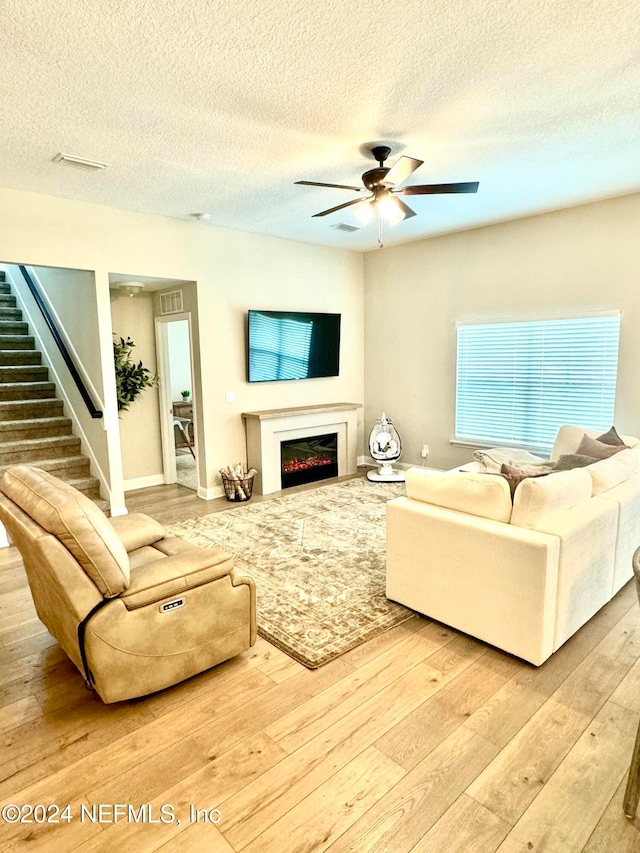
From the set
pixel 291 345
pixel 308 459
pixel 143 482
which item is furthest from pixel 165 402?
pixel 308 459

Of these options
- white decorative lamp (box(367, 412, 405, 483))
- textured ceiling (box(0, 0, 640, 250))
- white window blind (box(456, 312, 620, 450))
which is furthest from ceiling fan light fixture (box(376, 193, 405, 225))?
white decorative lamp (box(367, 412, 405, 483))

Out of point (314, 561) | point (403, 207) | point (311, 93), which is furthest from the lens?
point (314, 561)

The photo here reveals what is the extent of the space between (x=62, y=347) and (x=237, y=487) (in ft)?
7.96

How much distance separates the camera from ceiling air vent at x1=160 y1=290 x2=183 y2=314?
18.7 ft

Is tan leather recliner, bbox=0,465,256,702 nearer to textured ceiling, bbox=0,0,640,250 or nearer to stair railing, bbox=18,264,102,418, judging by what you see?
textured ceiling, bbox=0,0,640,250

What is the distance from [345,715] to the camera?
86.8 inches

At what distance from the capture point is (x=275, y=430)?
583 centimetres

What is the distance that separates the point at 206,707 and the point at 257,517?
266 cm

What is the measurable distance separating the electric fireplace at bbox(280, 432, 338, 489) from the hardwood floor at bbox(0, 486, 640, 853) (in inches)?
135

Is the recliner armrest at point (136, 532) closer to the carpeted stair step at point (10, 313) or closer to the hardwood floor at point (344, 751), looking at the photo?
the hardwood floor at point (344, 751)

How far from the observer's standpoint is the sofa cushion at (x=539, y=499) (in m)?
2.54

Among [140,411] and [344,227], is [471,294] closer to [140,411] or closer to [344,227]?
[344,227]

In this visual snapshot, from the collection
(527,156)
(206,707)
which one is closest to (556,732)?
(206,707)

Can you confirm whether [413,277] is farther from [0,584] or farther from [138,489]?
[0,584]
